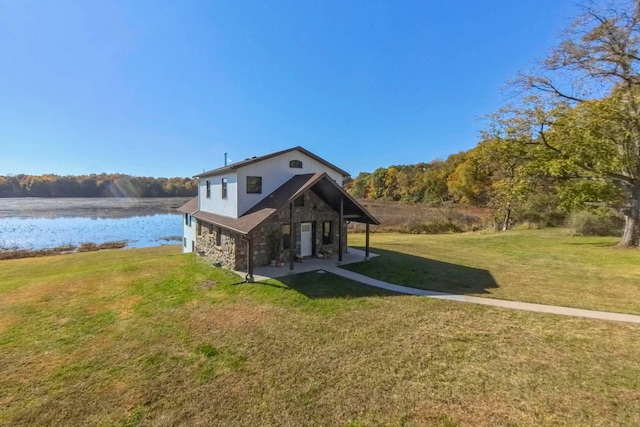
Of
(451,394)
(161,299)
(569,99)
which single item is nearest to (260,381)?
(451,394)

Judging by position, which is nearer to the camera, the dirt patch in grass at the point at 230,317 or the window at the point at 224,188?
the dirt patch in grass at the point at 230,317

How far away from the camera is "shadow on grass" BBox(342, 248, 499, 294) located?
37.2ft

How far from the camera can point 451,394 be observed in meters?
5.23

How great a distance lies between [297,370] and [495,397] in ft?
12.5

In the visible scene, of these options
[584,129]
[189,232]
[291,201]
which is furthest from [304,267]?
[584,129]

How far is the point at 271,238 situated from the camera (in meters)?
13.9

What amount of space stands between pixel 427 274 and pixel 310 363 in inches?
339

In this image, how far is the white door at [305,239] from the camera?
48.9ft

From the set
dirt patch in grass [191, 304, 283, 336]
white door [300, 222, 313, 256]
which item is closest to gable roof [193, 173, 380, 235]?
white door [300, 222, 313, 256]

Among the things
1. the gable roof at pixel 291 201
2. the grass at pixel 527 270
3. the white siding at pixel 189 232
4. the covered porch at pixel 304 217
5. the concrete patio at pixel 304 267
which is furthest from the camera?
the white siding at pixel 189 232

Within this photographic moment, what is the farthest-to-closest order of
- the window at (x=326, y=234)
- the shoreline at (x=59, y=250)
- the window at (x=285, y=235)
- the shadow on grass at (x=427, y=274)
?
1. the shoreline at (x=59, y=250)
2. the window at (x=326, y=234)
3. the window at (x=285, y=235)
4. the shadow on grass at (x=427, y=274)

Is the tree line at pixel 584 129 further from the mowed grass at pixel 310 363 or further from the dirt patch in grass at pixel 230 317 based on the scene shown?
the dirt patch in grass at pixel 230 317

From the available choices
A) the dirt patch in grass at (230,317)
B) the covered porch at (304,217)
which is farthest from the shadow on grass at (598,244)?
the dirt patch in grass at (230,317)

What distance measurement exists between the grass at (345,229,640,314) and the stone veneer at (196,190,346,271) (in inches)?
117
